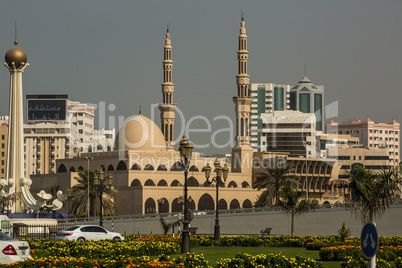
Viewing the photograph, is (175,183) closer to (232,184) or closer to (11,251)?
(232,184)

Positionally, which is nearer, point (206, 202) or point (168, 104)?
point (206, 202)

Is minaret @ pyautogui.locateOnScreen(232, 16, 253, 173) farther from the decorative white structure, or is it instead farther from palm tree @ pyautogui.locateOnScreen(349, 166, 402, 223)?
palm tree @ pyautogui.locateOnScreen(349, 166, 402, 223)

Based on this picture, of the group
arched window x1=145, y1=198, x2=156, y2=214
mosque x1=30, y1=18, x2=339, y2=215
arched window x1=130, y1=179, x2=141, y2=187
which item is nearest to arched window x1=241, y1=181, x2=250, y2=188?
mosque x1=30, y1=18, x2=339, y2=215

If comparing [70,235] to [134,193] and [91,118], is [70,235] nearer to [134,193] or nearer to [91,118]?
[134,193]

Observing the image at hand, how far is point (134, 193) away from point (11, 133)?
89.6ft

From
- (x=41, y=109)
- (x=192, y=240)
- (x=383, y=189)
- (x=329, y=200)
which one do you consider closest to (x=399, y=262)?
(x=383, y=189)

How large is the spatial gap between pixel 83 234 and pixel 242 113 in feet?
188

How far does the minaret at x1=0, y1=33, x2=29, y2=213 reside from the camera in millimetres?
58594

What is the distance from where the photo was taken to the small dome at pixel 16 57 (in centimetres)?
5938

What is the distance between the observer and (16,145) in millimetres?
58938

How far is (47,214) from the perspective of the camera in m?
59.7

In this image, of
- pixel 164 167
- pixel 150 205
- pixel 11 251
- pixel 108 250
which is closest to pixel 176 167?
pixel 164 167

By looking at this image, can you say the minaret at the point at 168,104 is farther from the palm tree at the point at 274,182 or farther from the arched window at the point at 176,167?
the palm tree at the point at 274,182

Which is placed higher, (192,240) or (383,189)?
(383,189)
